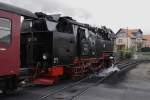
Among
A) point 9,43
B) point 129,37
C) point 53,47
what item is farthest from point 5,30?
point 129,37

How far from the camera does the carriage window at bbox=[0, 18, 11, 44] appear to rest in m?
9.70

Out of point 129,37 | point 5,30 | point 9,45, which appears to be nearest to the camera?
point 5,30

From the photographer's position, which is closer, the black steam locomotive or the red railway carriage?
the red railway carriage

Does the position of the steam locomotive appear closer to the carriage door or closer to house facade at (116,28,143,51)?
the carriage door

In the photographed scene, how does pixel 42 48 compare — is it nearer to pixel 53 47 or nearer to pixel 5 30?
pixel 53 47

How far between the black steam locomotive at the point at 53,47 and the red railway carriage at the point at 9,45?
2221 mm

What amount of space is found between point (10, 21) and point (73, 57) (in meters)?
6.02

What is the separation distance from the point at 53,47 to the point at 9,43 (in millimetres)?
3446

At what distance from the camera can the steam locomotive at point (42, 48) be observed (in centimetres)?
1002

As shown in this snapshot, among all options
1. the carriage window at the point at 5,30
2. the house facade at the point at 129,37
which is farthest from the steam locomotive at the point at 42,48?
the house facade at the point at 129,37

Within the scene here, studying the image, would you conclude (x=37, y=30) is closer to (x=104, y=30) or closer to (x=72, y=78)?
(x=72, y=78)

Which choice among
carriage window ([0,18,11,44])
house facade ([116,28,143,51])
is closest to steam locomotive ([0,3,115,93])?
carriage window ([0,18,11,44])

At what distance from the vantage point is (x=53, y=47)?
13.3m

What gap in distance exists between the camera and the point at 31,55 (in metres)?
13.3
